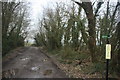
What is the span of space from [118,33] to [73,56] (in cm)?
1015

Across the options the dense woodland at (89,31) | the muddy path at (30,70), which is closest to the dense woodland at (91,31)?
the dense woodland at (89,31)

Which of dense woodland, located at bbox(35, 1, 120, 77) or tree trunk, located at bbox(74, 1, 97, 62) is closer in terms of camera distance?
dense woodland, located at bbox(35, 1, 120, 77)

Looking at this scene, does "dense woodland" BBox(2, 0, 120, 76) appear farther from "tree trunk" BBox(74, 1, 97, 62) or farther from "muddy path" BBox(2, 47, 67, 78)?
"muddy path" BBox(2, 47, 67, 78)

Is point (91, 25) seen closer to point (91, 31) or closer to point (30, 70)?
point (91, 31)

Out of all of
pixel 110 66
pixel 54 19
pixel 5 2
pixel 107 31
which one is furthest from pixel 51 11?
pixel 110 66

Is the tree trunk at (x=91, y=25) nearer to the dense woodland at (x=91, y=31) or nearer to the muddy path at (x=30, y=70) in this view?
the dense woodland at (x=91, y=31)

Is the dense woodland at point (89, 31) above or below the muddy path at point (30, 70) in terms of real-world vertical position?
above

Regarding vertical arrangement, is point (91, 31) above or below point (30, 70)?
above

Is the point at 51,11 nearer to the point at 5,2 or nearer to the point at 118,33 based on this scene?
the point at 5,2

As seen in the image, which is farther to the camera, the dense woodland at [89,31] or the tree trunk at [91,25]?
the tree trunk at [91,25]

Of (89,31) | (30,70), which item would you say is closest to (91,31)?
(89,31)

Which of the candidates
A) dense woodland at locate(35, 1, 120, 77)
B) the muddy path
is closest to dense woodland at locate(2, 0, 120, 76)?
dense woodland at locate(35, 1, 120, 77)

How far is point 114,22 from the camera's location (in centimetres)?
1430

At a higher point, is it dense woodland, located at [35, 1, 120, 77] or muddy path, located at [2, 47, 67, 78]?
dense woodland, located at [35, 1, 120, 77]
